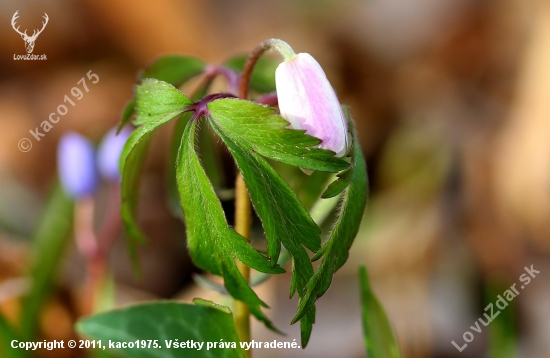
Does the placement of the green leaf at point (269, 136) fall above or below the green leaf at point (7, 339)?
above

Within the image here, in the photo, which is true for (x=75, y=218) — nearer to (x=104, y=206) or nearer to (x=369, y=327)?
(x=104, y=206)

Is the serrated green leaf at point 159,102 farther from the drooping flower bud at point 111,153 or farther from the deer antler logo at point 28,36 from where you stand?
the deer antler logo at point 28,36

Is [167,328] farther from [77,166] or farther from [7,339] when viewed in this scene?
[77,166]

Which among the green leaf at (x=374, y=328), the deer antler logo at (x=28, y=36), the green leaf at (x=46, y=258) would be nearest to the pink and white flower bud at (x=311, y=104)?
the green leaf at (x=374, y=328)

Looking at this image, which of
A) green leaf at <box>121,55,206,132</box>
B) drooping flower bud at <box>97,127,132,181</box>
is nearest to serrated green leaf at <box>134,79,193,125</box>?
green leaf at <box>121,55,206,132</box>

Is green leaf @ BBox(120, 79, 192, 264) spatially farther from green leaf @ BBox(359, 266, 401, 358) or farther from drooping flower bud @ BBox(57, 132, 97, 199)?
drooping flower bud @ BBox(57, 132, 97, 199)

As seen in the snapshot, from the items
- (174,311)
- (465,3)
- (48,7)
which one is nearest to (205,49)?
(48,7)
